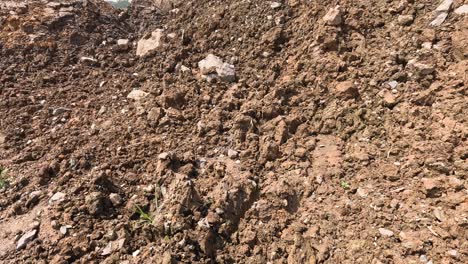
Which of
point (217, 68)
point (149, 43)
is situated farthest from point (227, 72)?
point (149, 43)

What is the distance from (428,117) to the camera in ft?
9.43

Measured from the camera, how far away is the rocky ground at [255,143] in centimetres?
264

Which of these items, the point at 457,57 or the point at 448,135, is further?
the point at 457,57

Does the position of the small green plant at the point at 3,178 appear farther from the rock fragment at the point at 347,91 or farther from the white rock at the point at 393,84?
the white rock at the point at 393,84

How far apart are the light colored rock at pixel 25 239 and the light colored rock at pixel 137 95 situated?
5.36 feet

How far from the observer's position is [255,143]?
3277 millimetres

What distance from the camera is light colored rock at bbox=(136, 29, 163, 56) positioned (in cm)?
460

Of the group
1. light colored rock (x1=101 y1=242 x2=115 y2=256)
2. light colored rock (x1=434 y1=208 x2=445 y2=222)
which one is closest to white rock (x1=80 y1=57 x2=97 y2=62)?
light colored rock (x1=101 y1=242 x2=115 y2=256)

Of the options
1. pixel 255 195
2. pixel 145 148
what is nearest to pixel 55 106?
pixel 145 148

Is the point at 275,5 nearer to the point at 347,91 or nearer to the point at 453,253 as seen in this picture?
the point at 347,91

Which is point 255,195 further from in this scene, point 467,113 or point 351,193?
point 467,113

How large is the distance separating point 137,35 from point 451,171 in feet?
13.2

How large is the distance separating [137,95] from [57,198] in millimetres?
1377

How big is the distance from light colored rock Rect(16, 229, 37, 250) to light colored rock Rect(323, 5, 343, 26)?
316cm
